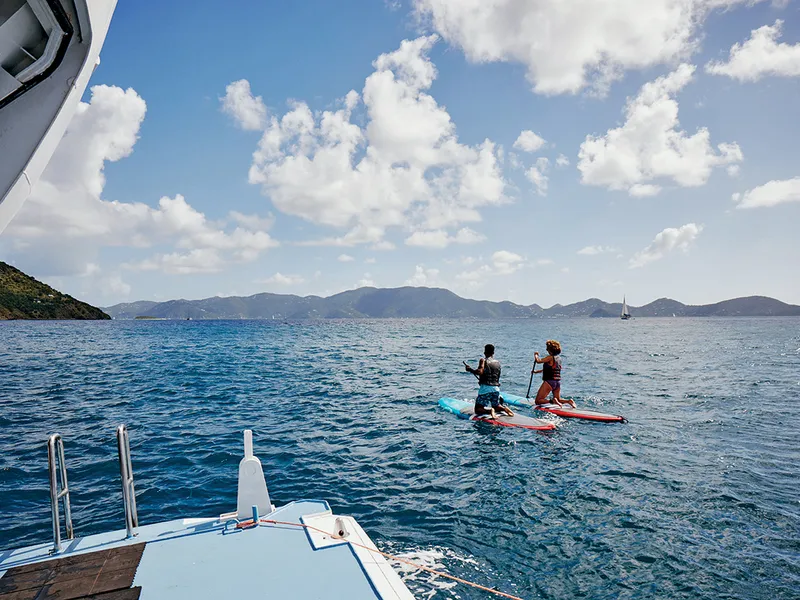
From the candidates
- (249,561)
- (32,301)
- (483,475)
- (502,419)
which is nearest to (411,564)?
(249,561)

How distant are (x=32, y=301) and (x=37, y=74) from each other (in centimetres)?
21938

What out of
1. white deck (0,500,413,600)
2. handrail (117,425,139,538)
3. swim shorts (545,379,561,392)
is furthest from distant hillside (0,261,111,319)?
white deck (0,500,413,600)

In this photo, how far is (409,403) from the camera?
20375mm

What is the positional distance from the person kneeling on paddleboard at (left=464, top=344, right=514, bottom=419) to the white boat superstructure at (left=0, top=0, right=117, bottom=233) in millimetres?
13743

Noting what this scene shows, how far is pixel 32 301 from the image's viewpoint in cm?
17212

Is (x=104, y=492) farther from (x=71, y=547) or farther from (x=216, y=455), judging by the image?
(x=71, y=547)

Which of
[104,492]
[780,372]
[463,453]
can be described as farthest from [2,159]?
[780,372]

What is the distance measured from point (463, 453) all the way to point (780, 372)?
31580mm

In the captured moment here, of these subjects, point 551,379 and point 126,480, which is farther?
point 551,379

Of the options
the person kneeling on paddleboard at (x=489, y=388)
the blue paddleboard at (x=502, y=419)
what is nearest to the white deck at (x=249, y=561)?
the blue paddleboard at (x=502, y=419)

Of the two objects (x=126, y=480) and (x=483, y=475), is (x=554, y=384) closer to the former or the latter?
(x=483, y=475)

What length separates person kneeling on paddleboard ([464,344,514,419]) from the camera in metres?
16.2

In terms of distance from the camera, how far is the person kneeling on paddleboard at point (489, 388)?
16.2 meters

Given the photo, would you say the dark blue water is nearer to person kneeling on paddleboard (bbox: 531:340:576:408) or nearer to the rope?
the rope
